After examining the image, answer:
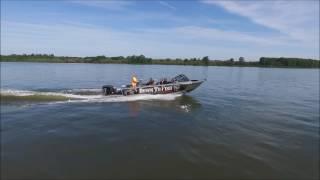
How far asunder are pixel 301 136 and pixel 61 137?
1063 centimetres

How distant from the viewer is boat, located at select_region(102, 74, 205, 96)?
23125 mm

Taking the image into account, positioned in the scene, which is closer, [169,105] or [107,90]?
[169,105]

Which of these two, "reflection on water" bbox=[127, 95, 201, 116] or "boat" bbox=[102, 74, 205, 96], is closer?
"reflection on water" bbox=[127, 95, 201, 116]

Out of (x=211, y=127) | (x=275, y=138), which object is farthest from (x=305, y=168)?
(x=211, y=127)

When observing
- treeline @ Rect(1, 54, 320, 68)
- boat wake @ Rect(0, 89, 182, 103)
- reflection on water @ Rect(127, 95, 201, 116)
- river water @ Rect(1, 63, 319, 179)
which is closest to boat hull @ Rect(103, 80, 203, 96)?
boat wake @ Rect(0, 89, 182, 103)

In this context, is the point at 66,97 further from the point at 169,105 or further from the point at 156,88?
the point at 169,105

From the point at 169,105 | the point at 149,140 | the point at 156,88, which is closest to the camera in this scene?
the point at 149,140

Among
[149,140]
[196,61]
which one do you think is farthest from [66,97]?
[196,61]

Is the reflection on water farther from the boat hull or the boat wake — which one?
the boat hull

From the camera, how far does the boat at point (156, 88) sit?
75.9 ft

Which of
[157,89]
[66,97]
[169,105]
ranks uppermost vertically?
[157,89]

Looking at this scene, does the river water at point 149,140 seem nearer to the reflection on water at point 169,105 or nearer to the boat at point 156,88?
the reflection on water at point 169,105

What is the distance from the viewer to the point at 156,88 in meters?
24.9

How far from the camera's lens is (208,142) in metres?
13.1
